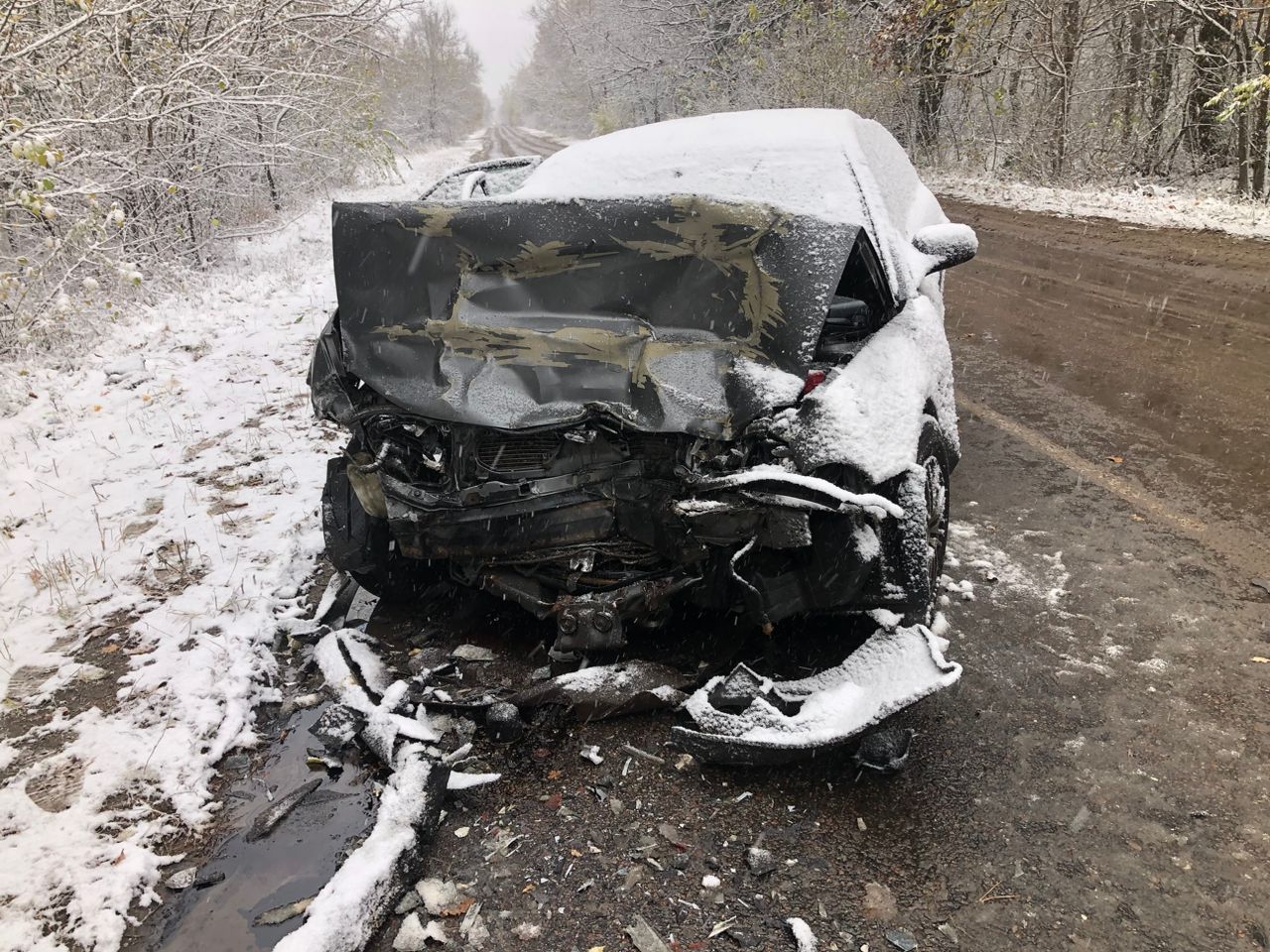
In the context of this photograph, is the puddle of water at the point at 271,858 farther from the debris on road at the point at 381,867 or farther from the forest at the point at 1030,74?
the forest at the point at 1030,74

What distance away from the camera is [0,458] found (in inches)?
210

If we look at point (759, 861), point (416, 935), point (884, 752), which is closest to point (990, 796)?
point (884, 752)

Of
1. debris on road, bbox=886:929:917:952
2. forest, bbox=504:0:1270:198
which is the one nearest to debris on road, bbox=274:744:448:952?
debris on road, bbox=886:929:917:952

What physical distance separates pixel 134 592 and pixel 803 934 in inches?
139

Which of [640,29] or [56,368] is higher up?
[640,29]

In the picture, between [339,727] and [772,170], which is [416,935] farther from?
[772,170]

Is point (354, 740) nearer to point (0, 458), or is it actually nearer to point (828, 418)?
point (828, 418)

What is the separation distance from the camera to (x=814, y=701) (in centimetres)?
246

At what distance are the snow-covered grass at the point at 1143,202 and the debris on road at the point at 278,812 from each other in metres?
11.7

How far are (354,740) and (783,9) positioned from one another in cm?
2152

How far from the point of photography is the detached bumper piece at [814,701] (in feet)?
7.59

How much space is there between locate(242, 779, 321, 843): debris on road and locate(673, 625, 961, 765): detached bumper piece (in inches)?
51.1

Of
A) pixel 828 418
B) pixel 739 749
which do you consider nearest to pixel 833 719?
pixel 739 749

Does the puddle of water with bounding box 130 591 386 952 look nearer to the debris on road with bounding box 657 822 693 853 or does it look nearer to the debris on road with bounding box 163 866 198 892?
the debris on road with bounding box 163 866 198 892
